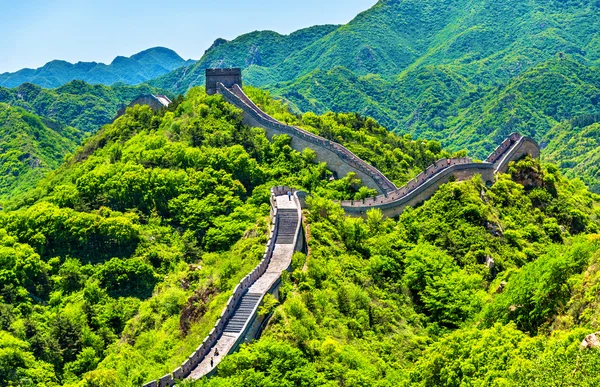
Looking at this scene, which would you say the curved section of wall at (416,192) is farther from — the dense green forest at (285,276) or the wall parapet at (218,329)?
the wall parapet at (218,329)

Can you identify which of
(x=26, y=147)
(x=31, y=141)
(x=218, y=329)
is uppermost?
(x=31, y=141)

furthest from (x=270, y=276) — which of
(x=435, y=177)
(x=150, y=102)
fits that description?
(x=150, y=102)

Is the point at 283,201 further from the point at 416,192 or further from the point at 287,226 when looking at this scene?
the point at 416,192

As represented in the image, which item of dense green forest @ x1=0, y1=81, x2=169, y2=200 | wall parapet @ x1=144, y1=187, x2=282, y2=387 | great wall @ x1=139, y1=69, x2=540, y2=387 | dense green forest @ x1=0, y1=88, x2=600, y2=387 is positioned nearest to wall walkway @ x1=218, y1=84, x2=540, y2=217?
great wall @ x1=139, y1=69, x2=540, y2=387

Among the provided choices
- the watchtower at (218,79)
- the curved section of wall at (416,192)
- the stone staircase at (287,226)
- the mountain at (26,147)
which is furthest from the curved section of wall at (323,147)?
the mountain at (26,147)

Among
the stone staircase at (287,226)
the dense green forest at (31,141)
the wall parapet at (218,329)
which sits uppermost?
the dense green forest at (31,141)

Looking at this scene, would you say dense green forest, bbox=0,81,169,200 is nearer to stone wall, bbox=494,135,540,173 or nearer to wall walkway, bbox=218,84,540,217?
wall walkway, bbox=218,84,540,217

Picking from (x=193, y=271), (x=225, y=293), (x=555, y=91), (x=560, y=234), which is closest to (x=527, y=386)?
(x=225, y=293)
